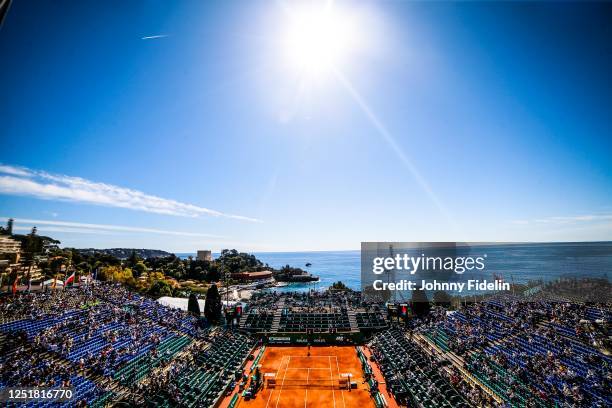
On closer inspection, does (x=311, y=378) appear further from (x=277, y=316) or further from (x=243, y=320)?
(x=243, y=320)

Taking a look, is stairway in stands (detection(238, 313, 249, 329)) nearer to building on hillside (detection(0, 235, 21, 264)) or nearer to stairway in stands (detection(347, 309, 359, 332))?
stairway in stands (detection(347, 309, 359, 332))

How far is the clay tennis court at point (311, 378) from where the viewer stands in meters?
26.8

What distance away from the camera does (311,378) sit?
31641mm

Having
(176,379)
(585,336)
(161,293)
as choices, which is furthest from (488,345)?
(161,293)

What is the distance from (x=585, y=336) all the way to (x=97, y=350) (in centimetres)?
3994

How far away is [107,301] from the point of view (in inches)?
1474

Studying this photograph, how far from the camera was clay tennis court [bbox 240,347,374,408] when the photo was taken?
26823 mm

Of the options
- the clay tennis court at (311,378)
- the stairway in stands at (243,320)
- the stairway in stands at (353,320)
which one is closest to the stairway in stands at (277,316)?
the clay tennis court at (311,378)

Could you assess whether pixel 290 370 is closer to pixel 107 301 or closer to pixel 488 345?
pixel 488 345

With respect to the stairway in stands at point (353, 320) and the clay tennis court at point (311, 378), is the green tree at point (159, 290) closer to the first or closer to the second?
the clay tennis court at point (311, 378)

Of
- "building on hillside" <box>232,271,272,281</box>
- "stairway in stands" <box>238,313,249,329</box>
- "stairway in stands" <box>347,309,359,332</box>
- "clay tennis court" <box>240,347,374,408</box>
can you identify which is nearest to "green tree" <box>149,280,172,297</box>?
"stairway in stands" <box>238,313,249,329</box>

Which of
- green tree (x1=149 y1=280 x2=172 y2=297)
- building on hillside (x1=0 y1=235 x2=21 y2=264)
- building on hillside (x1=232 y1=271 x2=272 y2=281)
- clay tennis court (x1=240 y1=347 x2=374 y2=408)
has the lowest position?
building on hillside (x1=232 y1=271 x2=272 y2=281)

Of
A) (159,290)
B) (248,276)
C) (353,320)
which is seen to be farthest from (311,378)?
(248,276)

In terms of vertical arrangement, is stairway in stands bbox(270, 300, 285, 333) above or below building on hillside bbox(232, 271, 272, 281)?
above
